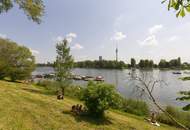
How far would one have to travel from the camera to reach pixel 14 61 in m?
50.1

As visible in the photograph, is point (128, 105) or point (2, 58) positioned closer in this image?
point (128, 105)

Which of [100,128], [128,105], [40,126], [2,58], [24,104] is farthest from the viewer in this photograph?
[2,58]

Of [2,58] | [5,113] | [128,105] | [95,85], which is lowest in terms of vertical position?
[128,105]

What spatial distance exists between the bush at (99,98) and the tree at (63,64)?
15695mm

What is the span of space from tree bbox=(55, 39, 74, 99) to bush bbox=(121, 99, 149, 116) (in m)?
10.1

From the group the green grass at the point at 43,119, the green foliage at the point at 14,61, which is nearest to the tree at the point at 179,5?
the green grass at the point at 43,119

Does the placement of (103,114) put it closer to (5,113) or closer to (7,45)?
(5,113)

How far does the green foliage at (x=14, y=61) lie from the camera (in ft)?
159

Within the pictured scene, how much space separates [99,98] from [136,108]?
40.2 feet

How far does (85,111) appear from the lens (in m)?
19.6

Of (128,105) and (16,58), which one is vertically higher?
(16,58)

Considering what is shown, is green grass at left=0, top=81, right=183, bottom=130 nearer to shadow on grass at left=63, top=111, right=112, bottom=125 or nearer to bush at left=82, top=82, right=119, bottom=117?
shadow on grass at left=63, top=111, right=112, bottom=125

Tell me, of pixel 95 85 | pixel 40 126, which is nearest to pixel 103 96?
pixel 95 85

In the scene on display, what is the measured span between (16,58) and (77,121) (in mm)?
37558
